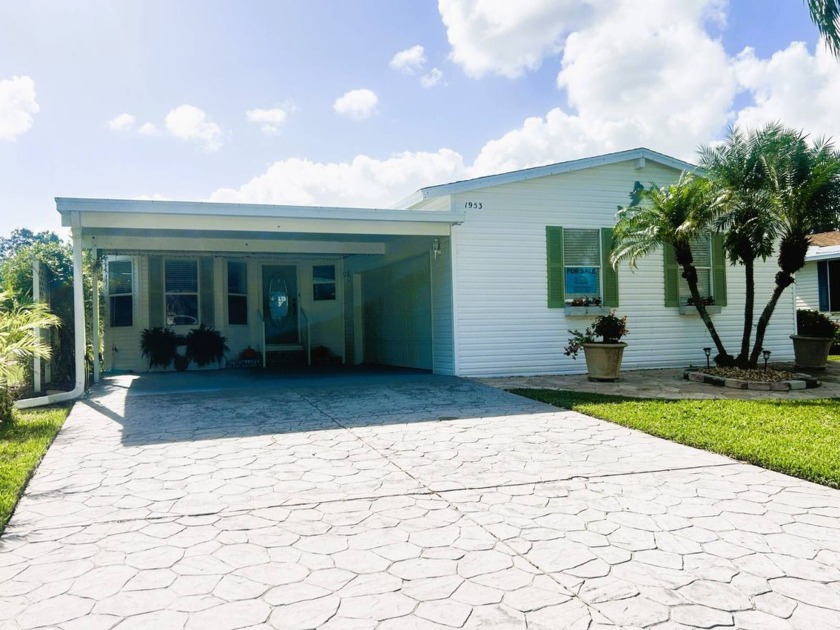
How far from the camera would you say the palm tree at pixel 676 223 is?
9680 mm

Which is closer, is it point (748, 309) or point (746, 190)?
point (746, 190)

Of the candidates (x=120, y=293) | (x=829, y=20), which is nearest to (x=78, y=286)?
(x=120, y=293)

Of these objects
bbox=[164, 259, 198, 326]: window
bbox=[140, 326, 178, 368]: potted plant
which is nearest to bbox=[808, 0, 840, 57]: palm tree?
bbox=[164, 259, 198, 326]: window

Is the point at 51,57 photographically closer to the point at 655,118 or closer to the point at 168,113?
the point at 168,113

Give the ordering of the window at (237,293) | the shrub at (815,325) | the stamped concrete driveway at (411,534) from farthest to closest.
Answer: the window at (237,293) < the shrub at (815,325) < the stamped concrete driveway at (411,534)

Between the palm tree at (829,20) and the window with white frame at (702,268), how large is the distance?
4.18 m

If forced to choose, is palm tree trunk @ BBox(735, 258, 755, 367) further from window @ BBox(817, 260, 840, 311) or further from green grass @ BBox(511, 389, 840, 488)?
window @ BBox(817, 260, 840, 311)

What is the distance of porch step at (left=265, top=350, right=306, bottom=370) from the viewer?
14.0 m

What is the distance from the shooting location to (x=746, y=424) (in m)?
6.12

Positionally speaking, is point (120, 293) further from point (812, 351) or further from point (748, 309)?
point (812, 351)

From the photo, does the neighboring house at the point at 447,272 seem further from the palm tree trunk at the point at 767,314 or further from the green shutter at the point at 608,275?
the palm tree trunk at the point at 767,314

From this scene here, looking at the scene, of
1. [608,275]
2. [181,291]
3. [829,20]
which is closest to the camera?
[829,20]

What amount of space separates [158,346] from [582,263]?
8.99 m

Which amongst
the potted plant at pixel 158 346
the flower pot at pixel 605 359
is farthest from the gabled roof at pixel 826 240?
the potted plant at pixel 158 346
